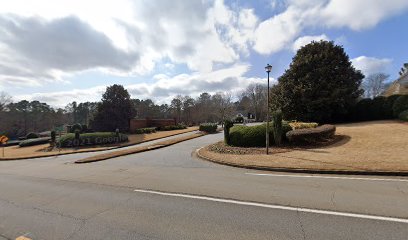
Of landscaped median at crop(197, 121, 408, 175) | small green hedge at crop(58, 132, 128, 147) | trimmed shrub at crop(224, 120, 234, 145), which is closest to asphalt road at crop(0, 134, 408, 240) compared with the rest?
landscaped median at crop(197, 121, 408, 175)

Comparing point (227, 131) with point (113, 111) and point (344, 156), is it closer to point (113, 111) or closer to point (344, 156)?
point (344, 156)

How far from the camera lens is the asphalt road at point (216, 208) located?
480cm

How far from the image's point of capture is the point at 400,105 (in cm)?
2356

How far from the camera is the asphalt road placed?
4.80 m

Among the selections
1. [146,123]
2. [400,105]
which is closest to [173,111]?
[146,123]

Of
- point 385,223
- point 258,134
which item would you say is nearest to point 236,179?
point 385,223

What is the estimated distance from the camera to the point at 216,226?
5.07 m

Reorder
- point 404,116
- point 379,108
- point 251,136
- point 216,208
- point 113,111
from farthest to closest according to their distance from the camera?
point 113,111 → point 379,108 → point 404,116 → point 251,136 → point 216,208

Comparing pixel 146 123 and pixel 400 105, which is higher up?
pixel 400 105

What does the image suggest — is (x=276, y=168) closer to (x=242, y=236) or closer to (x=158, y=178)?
(x=158, y=178)

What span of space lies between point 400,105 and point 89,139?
3402cm

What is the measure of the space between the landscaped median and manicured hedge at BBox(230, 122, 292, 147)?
1.18 meters

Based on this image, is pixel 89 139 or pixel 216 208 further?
pixel 89 139

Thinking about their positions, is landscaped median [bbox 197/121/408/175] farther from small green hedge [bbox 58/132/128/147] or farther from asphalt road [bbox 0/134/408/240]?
small green hedge [bbox 58/132/128/147]
